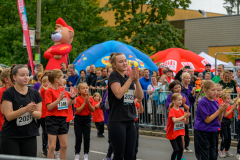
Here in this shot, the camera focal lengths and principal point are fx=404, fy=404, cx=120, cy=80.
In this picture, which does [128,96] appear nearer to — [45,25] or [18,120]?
[18,120]

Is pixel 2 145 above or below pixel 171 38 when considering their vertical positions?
below

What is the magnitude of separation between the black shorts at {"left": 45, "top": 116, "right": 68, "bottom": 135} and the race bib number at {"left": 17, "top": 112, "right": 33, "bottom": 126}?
6.48 ft

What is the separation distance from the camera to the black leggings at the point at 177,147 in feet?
24.9

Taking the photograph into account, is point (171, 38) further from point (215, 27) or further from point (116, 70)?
point (116, 70)

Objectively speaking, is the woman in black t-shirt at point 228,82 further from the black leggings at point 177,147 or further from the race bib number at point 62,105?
the race bib number at point 62,105

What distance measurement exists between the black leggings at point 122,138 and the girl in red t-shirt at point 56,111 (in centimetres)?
191

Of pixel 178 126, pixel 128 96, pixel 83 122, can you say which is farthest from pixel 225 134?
pixel 128 96

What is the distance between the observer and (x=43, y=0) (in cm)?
3170

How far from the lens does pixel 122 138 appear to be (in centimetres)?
521

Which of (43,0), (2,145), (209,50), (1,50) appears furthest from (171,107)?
(209,50)

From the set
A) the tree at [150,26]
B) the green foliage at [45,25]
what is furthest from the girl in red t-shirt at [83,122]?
the tree at [150,26]

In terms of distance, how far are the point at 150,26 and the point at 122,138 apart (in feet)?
93.8

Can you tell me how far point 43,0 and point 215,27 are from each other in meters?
18.4

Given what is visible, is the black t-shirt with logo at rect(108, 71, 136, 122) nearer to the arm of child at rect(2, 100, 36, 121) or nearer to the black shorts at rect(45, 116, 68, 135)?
the arm of child at rect(2, 100, 36, 121)
